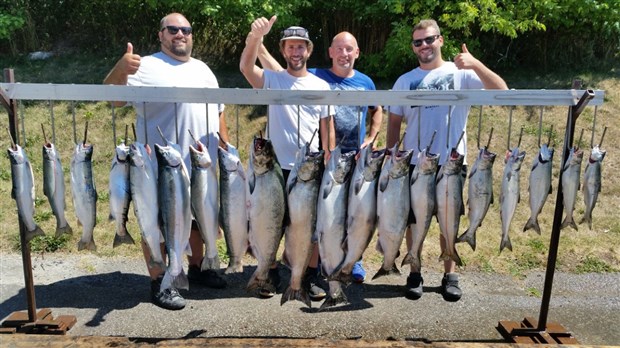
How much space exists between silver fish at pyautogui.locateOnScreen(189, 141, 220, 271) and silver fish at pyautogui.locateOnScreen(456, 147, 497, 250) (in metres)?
1.62

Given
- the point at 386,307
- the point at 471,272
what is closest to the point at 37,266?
the point at 386,307

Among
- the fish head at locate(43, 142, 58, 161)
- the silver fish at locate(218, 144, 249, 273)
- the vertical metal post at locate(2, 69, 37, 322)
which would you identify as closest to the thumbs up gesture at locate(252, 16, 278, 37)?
the silver fish at locate(218, 144, 249, 273)

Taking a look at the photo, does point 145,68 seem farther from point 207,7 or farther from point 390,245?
point 207,7

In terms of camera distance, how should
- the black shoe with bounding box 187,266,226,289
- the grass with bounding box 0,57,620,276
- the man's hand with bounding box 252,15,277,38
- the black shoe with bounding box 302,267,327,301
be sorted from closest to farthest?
the man's hand with bounding box 252,15,277,38
the black shoe with bounding box 302,267,327,301
the black shoe with bounding box 187,266,226,289
the grass with bounding box 0,57,620,276

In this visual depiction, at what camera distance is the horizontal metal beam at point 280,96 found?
3.39 metres

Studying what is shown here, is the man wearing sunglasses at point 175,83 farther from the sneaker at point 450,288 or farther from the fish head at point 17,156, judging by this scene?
the sneaker at point 450,288

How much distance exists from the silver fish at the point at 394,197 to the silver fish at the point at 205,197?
3.28ft

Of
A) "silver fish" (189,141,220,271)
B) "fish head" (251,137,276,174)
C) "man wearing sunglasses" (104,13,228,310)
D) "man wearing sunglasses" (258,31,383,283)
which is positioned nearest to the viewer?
"fish head" (251,137,276,174)

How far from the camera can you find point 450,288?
4.73m

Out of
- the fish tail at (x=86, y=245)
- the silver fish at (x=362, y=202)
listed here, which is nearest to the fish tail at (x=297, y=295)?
the silver fish at (x=362, y=202)

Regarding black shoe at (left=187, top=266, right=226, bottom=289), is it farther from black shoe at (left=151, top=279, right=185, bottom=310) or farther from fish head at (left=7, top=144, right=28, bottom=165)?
fish head at (left=7, top=144, right=28, bottom=165)

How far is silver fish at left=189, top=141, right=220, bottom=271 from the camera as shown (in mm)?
3162

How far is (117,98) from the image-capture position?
3.39m

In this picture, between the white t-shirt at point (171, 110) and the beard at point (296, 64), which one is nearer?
the white t-shirt at point (171, 110)
